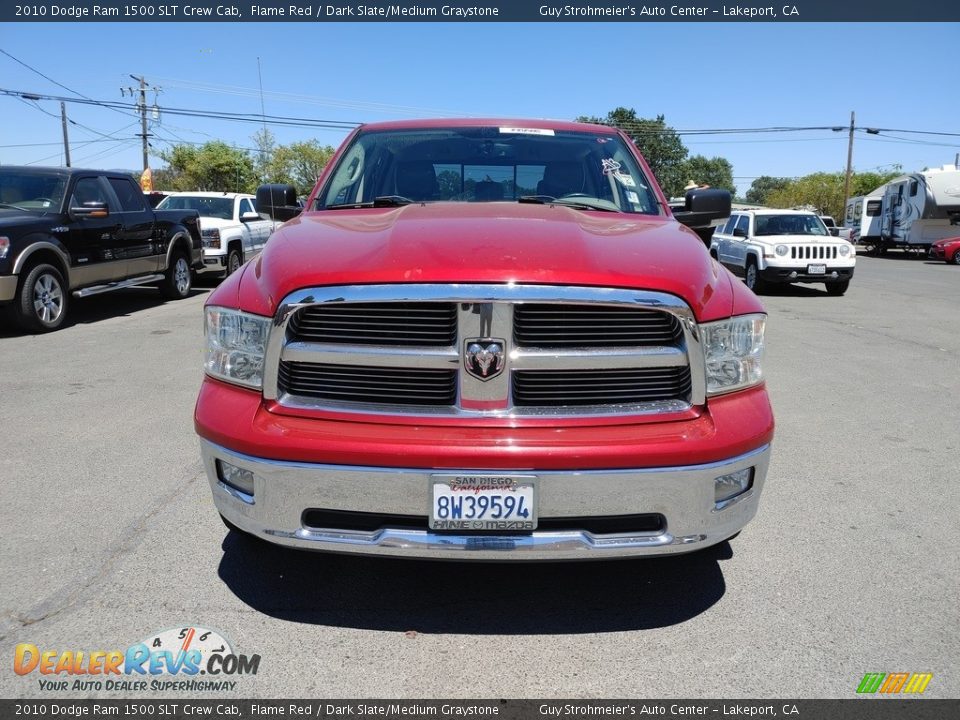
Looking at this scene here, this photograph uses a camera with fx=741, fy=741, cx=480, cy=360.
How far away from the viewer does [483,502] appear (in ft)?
7.67

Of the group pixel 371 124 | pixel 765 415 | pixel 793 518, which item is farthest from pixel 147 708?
pixel 371 124

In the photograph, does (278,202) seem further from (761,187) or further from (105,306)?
(761,187)

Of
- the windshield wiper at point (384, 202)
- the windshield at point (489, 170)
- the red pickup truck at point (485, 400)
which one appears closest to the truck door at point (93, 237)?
the windshield at point (489, 170)

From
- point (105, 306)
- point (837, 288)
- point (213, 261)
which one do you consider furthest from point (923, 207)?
point (105, 306)

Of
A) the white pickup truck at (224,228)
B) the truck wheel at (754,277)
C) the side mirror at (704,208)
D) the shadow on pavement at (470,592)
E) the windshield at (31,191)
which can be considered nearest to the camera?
the shadow on pavement at (470,592)

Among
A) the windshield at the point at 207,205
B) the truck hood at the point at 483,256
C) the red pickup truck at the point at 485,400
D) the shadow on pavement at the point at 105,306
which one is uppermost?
the windshield at the point at 207,205

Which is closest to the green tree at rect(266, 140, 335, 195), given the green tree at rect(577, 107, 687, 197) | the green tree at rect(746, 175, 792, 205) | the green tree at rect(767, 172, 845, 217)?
the green tree at rect(577, 107, 687, 197)

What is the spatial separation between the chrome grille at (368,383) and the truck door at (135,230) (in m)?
9.31

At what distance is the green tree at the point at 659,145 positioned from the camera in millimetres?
77875

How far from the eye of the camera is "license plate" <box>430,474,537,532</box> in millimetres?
2322

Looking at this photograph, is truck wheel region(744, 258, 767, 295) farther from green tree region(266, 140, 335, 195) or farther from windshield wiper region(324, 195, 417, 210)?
green tree region(266, 140, 335, 195)

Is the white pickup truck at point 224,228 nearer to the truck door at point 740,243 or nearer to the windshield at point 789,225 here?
the truck door at point 740,243

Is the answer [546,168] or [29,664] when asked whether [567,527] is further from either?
[546,168]

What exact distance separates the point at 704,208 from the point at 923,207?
27.3 m
